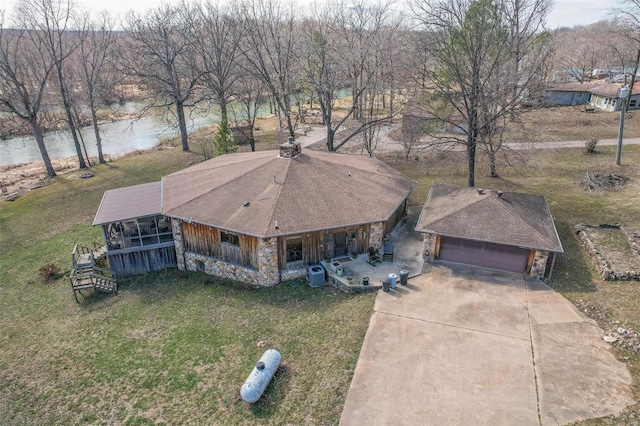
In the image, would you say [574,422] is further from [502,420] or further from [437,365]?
[437,365]

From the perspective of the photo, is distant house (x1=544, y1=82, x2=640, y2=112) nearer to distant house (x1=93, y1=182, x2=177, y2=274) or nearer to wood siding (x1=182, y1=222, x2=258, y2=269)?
wood siding (x1=182, y1=222, x2=258, y2=269)

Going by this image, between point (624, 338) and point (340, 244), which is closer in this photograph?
point (624, 338)

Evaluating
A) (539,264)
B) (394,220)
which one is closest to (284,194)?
(394,220)

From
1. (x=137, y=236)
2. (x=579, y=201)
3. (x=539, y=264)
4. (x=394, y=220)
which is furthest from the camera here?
(x=579, y=201)

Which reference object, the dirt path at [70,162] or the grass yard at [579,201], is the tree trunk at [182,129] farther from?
the grass yard at [579,201]

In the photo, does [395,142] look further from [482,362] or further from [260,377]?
[260,377]

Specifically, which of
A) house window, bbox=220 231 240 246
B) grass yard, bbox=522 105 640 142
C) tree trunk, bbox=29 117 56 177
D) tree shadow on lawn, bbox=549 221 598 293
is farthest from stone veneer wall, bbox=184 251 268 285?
grass yard, bbox=522 105 640 142

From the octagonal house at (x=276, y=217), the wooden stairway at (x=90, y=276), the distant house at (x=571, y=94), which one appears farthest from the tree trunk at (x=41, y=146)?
the distant house at (x=571, y=94)
